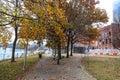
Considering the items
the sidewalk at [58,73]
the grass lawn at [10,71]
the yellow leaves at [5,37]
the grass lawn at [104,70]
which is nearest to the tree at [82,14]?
the grass lawn at [104,70]

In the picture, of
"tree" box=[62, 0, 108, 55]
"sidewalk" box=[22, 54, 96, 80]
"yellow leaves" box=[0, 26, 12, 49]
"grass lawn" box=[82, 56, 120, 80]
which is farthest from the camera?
"tree" box=[62, 0, 108, 55]

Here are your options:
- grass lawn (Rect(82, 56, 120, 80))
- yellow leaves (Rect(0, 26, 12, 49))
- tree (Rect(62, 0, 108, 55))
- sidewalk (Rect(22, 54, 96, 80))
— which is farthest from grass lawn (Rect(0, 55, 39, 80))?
tree (Rect(62, 0, 108, 55))

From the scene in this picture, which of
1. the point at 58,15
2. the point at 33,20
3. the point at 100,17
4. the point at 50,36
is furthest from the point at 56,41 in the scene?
the point at 100,17

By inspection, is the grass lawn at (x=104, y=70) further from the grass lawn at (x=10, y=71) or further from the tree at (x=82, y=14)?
the tree at (x=82, y=14)

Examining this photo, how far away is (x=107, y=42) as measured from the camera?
86125mm

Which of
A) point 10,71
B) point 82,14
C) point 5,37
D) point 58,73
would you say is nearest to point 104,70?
point 58,73

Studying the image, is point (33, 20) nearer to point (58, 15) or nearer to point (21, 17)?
point (21, 17)

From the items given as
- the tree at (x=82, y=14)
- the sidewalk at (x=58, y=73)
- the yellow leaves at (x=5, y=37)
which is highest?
the tree at (x=82, y=14)

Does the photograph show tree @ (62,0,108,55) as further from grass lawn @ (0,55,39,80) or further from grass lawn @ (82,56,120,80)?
grass lawn @ (0,55,39,80)

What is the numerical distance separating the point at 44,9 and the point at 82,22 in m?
18.3

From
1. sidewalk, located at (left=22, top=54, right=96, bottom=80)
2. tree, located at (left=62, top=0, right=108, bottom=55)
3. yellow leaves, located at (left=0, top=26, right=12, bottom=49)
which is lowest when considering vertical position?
sidewalk, located at (left=22, top=54, right=96, bottom=80)

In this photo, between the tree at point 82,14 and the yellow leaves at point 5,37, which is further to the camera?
the tree at point 82,14

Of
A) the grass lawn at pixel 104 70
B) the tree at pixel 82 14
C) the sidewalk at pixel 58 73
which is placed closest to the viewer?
the sidewalk at pixel 58 73

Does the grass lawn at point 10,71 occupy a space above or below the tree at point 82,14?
below
